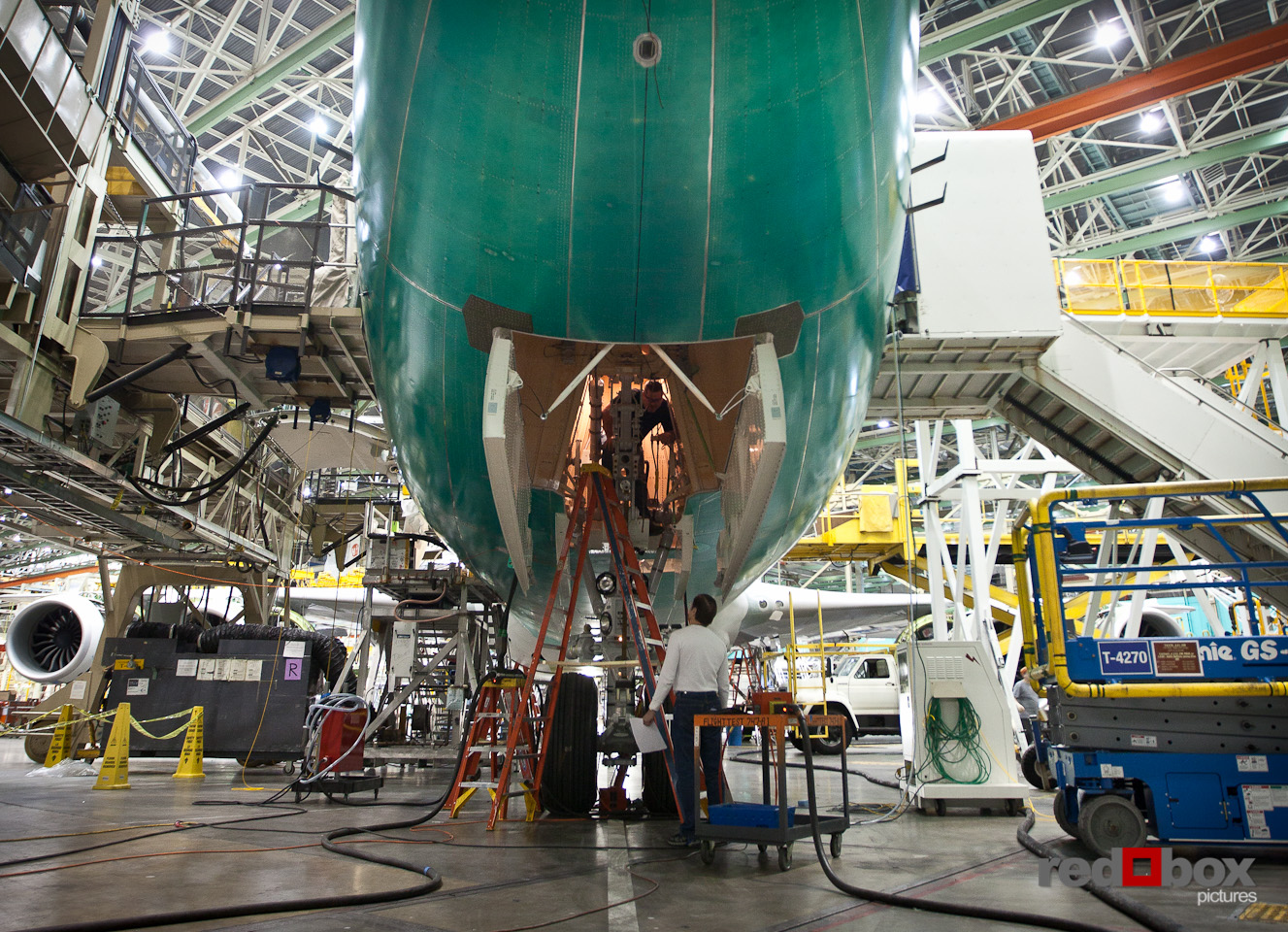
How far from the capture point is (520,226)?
3.30 meters

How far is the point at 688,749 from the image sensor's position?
4.30 metres

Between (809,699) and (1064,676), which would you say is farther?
(809,699)

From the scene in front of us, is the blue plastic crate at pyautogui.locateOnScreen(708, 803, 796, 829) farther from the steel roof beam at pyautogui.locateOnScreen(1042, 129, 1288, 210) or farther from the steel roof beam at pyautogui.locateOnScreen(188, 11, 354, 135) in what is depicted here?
the steel roof beam at pyautogui.locateOnScreen(1042, 129, 1288, 210)

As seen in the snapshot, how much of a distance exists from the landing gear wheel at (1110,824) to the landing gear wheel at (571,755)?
132 inches

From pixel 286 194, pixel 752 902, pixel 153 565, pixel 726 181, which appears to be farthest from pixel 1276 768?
pixel 286 194

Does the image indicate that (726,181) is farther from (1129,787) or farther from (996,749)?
(996,749)

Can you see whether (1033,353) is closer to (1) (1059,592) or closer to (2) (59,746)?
(1) (1059,592)

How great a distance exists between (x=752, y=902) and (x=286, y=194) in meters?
26.7

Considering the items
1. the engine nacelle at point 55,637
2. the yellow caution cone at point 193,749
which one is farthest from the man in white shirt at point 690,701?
the engine nacelle at point 55,637

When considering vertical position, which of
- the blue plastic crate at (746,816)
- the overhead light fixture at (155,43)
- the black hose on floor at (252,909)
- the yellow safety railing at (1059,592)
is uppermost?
the overhead light fixture at (155,43)

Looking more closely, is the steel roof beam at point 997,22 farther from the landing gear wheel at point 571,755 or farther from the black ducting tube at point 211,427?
the landing gear wheel at point 571,755

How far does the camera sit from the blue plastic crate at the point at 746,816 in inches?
150

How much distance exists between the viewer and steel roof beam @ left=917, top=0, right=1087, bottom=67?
1641cm

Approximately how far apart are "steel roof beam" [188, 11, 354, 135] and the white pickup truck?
17.7m
